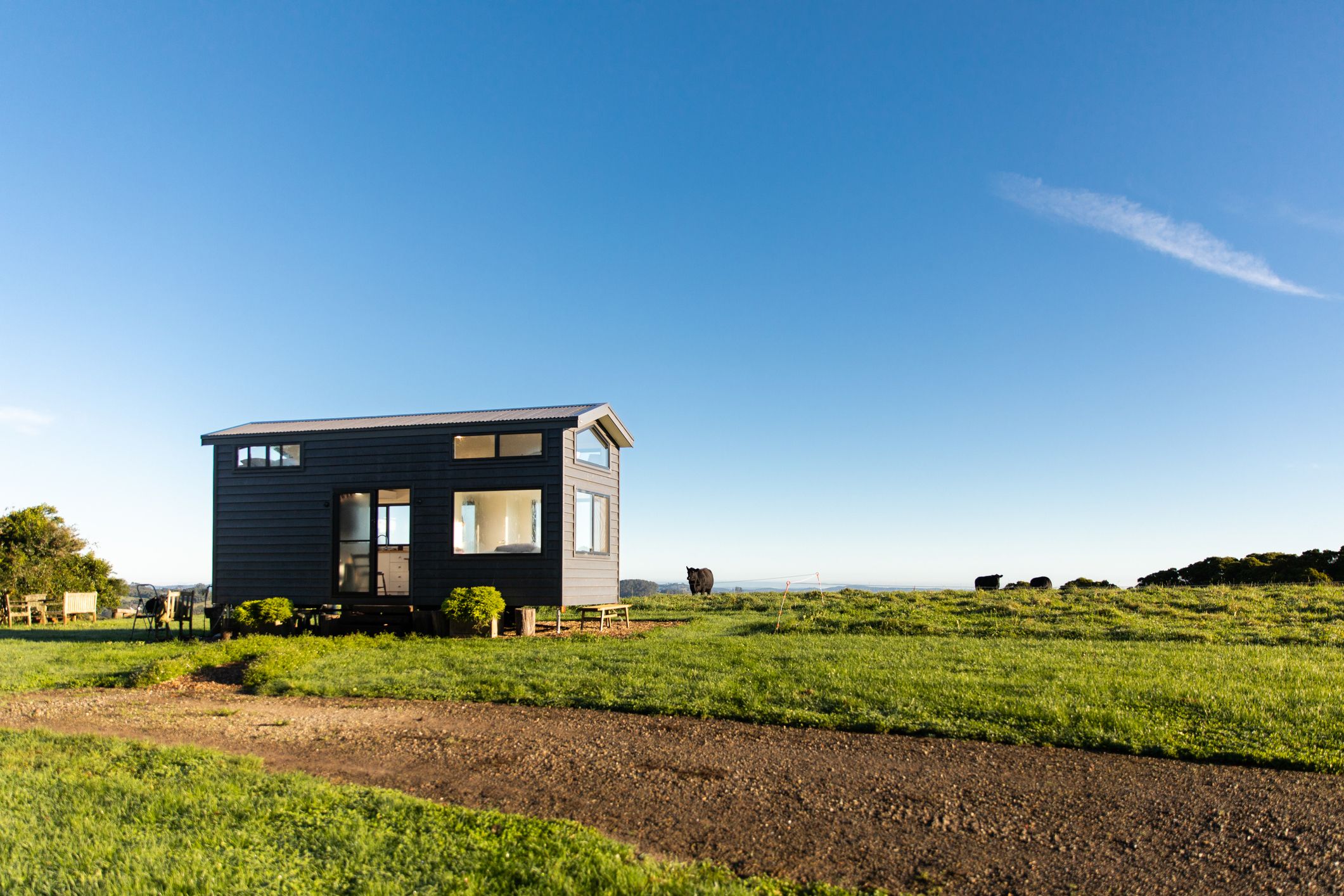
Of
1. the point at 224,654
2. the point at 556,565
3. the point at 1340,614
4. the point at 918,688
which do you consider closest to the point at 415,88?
the point at 556,565

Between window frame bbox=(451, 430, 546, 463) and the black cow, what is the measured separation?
13941mm

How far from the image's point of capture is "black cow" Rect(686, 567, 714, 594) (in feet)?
91.7

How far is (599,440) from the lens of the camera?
54.5 feet

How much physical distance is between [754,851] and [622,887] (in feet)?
2.89

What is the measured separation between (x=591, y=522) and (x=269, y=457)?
21.1ft

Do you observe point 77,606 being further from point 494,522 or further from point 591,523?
point 591,523

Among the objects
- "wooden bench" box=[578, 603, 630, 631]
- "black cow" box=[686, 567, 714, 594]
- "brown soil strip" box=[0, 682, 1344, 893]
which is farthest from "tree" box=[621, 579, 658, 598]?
"brown soil strip" box=[0, 682, 1344, 893]

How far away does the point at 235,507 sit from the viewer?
53.7 feet

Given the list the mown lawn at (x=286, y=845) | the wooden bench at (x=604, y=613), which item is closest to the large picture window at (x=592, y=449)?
the wooden bench at (x=604, y=613)

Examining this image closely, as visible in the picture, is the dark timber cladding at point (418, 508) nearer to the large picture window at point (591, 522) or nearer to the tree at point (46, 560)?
the large picture window at point (591, 522)

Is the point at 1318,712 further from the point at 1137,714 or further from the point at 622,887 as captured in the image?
the point at 622,887

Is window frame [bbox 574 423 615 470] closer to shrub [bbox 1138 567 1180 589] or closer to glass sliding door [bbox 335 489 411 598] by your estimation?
glass sliding door [bbox 335 489 411 598]

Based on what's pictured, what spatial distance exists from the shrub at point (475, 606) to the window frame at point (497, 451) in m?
2.39

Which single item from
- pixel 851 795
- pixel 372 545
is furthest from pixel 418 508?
pixel 851 795
